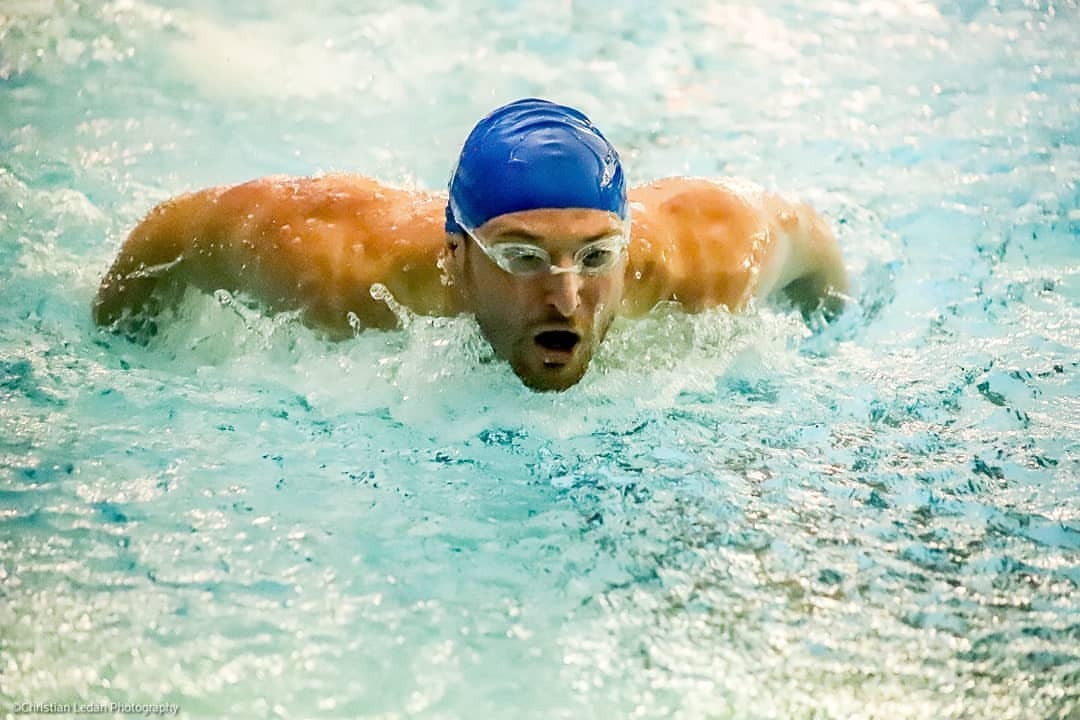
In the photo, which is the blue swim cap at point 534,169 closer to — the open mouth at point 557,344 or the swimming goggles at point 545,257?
the swimming goggles at point 545,257

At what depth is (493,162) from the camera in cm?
254

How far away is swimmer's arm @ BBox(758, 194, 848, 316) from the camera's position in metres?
3.20

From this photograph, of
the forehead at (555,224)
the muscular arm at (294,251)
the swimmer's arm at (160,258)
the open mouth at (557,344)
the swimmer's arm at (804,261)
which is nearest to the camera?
the forehead at (555,224)

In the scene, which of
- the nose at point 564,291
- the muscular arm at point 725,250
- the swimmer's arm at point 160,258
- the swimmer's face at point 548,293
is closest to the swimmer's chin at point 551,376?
the swimmer's face at point 548,293

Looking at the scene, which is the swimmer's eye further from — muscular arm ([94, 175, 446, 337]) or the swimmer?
muscular arm ([94, 175, 446, 337])

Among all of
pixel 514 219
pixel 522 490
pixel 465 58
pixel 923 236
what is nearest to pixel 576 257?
pixel 514 219

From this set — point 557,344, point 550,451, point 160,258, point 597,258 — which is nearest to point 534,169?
point 597,258

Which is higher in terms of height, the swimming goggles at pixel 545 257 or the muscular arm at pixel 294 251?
the swimming goggles at pixel 545 257

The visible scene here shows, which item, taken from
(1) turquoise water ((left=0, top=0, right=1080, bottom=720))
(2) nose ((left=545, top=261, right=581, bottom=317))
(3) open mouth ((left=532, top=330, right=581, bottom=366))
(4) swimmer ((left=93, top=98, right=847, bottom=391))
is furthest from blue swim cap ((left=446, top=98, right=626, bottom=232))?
(1) turquoise water ((left=0, top=0, right=1080, bottom=720))

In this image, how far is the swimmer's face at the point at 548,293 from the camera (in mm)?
2498

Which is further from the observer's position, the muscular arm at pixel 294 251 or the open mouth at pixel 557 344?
the muscular arm at pixel 294 251

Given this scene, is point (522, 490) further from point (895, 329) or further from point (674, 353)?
point (895, 329)

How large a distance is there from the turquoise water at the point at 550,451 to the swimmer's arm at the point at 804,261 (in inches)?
4.3

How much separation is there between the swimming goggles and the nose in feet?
0.04
